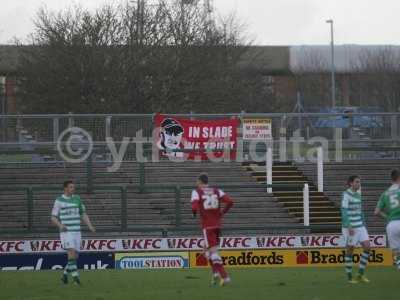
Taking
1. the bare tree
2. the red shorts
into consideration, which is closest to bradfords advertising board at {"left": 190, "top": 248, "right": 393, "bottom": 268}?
the red shorts

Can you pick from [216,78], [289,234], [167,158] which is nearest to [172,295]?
[289,234]

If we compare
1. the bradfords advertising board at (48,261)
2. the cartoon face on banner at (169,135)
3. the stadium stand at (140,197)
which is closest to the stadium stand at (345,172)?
the stadium stand at (140,197)

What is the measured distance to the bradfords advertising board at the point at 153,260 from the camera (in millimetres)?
26969

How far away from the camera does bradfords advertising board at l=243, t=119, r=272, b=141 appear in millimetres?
34062

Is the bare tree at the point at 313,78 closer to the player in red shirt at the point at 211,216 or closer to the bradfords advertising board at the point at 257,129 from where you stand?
the bradfords advertising board at the point at 257,129

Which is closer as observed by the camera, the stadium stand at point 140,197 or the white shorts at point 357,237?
the white shorts at point 357,237

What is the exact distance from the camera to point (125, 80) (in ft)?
142

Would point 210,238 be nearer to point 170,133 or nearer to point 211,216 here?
point 211,216

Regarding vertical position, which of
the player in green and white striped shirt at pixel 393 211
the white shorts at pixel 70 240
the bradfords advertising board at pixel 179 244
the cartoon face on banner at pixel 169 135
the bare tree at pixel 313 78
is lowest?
the bradfords advertising board at pixel 179 244

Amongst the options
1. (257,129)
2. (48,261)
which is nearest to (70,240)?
(48,261)

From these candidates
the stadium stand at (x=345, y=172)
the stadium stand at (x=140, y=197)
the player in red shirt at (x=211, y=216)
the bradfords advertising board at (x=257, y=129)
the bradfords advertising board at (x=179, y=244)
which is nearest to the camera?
the player in red shirt at (x=211, y=216)

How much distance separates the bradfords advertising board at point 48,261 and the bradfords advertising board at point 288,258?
2.43 metres

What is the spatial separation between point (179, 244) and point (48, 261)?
366 cm

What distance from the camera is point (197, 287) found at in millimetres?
18297
